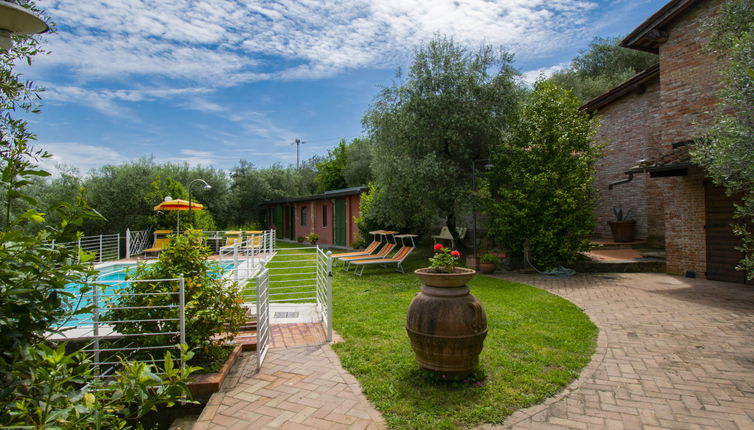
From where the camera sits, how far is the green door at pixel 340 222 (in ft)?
62.4

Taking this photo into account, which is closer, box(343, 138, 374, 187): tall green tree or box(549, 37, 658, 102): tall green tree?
box(549, 37, 658, 102): tall green tree

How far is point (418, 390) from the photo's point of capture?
3.58m

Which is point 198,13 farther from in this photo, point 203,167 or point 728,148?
point 203,167

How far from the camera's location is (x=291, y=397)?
11.3 feet

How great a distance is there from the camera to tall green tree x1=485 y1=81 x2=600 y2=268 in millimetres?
10125

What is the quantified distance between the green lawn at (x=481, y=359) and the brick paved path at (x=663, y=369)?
0.70 feet

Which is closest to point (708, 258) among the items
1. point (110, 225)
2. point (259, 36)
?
point (259, 36)

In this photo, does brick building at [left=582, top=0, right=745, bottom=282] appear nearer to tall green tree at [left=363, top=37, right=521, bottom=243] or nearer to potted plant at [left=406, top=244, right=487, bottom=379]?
tall green tree at [left=363, top=37, right=521, bottom=243]

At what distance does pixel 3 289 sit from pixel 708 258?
1176 centimetres

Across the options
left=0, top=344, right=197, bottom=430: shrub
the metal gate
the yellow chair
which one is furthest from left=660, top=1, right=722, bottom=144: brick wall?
the yellow chair

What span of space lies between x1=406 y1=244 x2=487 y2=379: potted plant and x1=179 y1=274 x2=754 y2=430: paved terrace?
648 millimetres

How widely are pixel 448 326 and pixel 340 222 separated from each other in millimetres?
16039

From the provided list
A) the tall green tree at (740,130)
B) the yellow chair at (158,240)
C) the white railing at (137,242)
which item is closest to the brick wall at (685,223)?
the tall green tree at (740,130)

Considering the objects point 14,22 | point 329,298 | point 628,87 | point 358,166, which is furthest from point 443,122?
point 358,166
